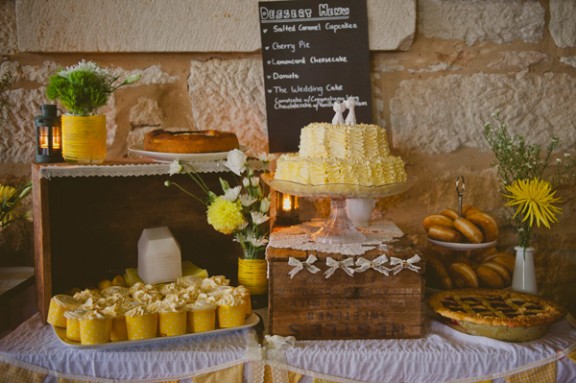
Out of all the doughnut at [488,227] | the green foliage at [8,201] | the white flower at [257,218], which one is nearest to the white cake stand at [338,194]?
the white flower at [257,218]

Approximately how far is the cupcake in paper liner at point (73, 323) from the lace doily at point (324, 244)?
0.53 m

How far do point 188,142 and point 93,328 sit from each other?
0.59 metres

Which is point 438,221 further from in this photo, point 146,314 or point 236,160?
point 146,314

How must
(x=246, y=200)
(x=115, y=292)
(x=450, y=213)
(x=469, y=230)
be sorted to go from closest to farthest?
1. (x=115, y=292)
2. (x=246, y=200)
3. (x=469, y=230)
4. (x=450, y=213)

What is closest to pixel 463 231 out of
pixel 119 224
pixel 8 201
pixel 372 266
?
pixel 372 266

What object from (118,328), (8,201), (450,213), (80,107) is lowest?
(118,328)

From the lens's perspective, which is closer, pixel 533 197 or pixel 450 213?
pixel 533 197

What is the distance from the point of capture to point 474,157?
2074 millimetres

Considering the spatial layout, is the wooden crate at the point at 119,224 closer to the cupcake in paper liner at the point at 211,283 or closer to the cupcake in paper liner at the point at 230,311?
the cupcake in paper liner at the point at 211,283

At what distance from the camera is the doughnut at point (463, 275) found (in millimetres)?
1782

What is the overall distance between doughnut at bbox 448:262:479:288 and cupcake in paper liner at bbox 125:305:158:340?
97cm

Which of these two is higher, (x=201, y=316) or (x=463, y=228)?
(x=463, y=228)

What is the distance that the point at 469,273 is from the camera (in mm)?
1784

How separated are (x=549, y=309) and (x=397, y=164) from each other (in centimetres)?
59
